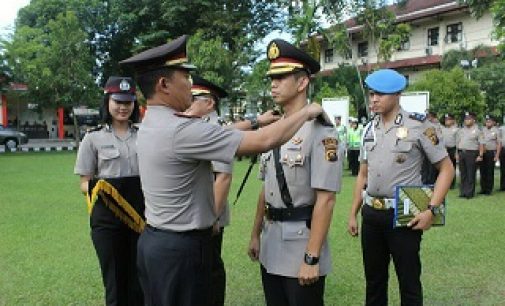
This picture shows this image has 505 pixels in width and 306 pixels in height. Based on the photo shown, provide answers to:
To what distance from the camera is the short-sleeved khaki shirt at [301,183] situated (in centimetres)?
267

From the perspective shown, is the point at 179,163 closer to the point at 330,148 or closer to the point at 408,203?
the point at 330,148

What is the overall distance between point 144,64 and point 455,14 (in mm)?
28747

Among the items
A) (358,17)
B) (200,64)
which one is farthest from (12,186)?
(358,17)

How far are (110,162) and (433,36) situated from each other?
28863 millimetres

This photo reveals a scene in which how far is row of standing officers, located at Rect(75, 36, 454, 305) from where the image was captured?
7.83 ft

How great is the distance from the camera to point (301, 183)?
2.75 metres

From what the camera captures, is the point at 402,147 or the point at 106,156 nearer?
the point at 402,147

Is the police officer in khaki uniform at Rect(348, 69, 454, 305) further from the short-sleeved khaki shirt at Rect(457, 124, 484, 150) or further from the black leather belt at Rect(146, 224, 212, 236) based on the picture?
the short-sleeved khaki shirt at Rect(457, 124, 484, 150)

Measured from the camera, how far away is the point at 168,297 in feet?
8.15

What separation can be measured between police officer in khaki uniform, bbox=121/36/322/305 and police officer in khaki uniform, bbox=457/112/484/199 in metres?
9.56

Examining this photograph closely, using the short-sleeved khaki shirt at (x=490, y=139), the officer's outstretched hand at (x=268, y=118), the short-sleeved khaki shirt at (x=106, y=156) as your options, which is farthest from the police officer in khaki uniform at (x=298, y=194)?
the short-sleeved khaki shirt at (x=490, y=139)

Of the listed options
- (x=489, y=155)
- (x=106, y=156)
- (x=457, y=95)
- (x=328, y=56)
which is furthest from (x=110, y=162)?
(x=328, y=56)

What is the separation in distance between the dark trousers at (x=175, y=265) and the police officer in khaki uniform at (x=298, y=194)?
43 cm

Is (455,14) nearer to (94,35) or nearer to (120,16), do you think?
(120,16)
